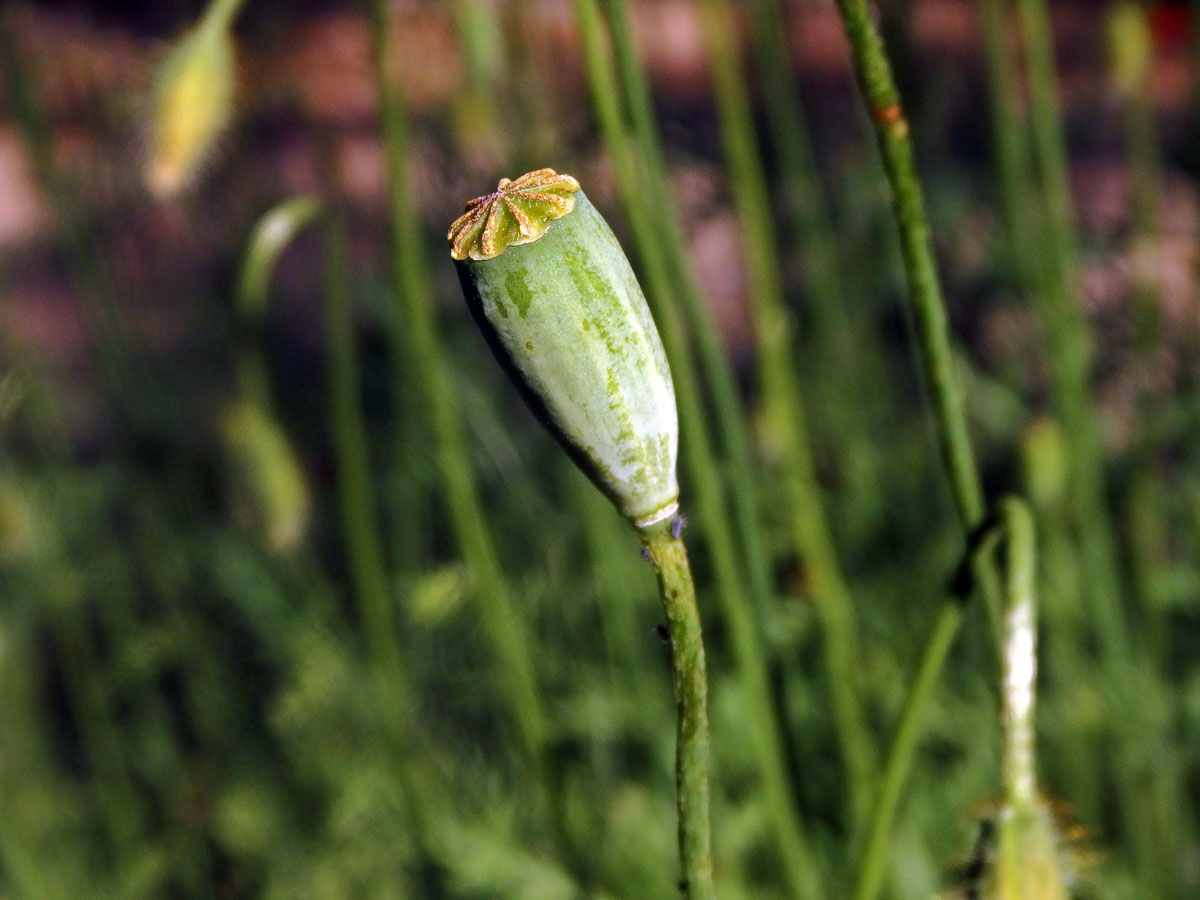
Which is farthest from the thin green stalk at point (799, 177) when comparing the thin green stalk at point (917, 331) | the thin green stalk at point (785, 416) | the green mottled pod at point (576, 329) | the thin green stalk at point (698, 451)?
the green mottled pod at point (576, 329)

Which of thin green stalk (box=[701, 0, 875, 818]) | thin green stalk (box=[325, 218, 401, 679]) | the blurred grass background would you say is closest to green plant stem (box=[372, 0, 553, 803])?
the blurred grass background

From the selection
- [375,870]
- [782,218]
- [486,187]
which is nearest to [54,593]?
[375,870]

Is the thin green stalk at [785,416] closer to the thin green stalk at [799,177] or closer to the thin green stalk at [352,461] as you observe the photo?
the thin green stalk at [799,177]

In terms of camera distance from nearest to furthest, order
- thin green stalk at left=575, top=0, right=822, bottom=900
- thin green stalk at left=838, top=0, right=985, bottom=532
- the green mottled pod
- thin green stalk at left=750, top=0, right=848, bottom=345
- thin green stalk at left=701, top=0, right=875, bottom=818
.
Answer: the green mottled pod, thin green stalk at left=838, top=0, right=985, bottom=532, thin green stalk at left=575, top=0, right=822, bottom=900, thin green stalk at left=701, top=0, right=875, bottom=818, thin green stalk at left=750, top=0, right=848, bottom=345

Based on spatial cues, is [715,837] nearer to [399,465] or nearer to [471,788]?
[471,788]

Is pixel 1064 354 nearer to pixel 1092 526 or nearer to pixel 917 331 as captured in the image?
pixel 1092 526

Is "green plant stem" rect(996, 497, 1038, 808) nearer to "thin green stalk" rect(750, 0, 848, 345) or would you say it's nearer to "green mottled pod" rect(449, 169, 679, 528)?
"green mottled pod" rect(449, 169, 679, 528)
